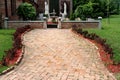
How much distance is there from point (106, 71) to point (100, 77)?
0.97 meters

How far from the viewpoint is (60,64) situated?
1055cm

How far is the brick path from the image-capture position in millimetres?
8883

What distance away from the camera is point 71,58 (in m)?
11.7

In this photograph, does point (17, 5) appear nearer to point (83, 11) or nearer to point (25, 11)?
point (25, 11)

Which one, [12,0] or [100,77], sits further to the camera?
[12,0]

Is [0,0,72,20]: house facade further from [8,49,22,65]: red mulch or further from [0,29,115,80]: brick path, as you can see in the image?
[8,49,22,65]: red mulch

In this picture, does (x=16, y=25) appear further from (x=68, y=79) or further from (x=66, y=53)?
(x=68, y=79)

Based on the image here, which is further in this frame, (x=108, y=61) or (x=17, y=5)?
(x=17, y=5)

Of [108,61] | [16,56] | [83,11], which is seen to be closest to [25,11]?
[83,11]

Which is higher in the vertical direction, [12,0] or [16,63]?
[12,0]

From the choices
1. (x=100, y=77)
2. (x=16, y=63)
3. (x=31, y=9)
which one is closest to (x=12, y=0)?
(x=31, y=9)

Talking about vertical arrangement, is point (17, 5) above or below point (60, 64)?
above

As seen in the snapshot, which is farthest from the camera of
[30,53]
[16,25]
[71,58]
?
[16,25]

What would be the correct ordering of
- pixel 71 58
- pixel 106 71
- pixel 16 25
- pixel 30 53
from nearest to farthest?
pixel 106 71 → pixel 71 58 → pixel 30 53 → pixel 16 25
